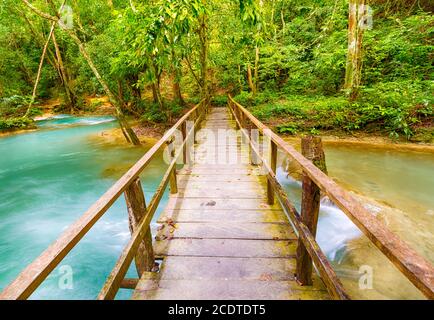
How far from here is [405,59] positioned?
12.5 m

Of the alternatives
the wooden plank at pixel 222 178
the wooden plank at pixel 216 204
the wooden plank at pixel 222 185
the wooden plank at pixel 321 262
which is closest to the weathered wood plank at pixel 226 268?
the wooden plank at pixel 321 262

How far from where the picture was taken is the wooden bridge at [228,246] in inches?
50.6

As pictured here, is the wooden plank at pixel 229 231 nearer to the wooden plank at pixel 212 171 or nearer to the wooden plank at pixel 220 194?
the wooden plank at pixel 220 194

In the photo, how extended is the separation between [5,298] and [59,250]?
30cm

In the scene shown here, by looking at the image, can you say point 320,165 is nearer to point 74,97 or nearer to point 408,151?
point 408,151

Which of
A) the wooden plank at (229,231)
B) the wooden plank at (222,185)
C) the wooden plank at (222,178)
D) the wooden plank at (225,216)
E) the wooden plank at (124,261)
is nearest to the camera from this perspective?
the wooden plank at (124,261)

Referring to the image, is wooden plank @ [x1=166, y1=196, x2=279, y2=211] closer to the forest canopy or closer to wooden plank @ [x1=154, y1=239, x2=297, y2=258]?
wooden plank @ [x1=154, y1=239, x2=297, y2=258]

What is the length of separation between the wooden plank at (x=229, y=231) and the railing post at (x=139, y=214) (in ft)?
1.66

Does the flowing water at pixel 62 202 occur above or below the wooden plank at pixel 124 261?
below

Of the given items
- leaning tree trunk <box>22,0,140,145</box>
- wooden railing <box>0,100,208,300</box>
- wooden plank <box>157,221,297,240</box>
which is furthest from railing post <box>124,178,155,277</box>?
leaning tree trunk <box>22,0,140,145</box>

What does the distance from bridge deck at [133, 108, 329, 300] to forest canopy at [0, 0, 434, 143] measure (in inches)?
97.4

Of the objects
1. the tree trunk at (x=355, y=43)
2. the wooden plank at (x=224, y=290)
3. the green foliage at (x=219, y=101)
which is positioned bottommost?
the wooden plank at (x=224, y=290)

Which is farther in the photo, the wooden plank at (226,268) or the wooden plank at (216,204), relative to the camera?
the wooden plank at (216,204)
